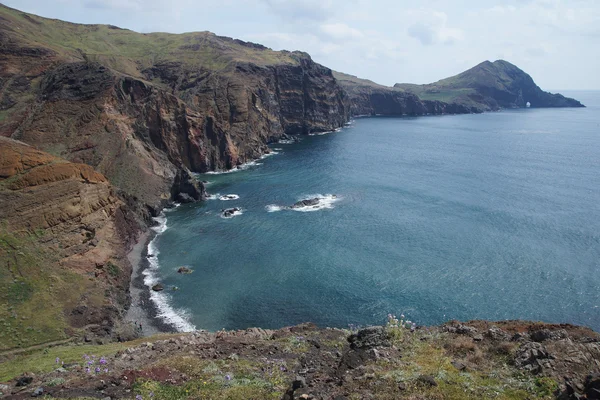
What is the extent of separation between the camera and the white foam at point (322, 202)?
90.2m

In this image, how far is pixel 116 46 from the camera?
601ft

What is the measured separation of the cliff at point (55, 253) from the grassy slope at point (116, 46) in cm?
7879

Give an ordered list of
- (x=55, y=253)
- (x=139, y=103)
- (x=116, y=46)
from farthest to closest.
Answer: (x=116, y=46)
(x=139, y=103)
(x=55, y=253)

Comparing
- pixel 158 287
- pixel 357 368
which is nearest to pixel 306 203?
pixel 158 287

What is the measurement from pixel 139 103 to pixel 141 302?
70.8 meters

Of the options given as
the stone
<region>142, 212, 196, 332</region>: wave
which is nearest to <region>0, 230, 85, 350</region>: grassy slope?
<region>142, 212, 196, 332</region>: wave

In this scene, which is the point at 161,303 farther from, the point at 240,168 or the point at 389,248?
the point at 240,168

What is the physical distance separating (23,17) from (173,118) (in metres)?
79.7

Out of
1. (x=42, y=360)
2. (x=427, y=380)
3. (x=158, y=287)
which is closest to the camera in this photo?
(x=427, y=380)

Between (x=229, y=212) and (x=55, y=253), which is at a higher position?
(x=55, y=253)

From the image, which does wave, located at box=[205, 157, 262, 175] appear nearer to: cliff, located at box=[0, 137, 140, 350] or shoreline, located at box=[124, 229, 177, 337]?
shoreline, located at box=[124, 229, 177, 337]

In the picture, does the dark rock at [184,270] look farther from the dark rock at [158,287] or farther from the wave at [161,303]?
the dark rock at [158,287]

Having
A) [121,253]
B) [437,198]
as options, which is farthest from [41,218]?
[437,198]

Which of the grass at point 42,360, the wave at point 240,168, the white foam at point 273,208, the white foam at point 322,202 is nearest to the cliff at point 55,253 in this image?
the grass at point 42,360
